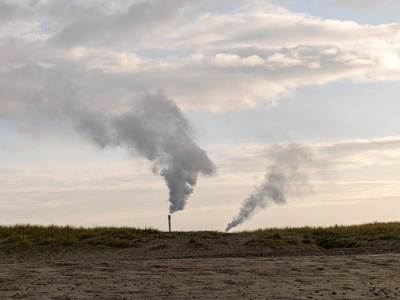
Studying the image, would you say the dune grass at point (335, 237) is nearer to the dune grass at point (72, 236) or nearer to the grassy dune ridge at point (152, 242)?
the grassy dune ridge at point (152, 242)

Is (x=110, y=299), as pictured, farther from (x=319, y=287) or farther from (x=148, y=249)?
(x=148, y=249)

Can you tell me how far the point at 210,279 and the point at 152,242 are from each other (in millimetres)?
11869

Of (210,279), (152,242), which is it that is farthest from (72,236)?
(210,279)

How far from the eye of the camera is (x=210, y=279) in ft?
40.0

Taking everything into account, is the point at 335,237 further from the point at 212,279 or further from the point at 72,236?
the point at 212,279

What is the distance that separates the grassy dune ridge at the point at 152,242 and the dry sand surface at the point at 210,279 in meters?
6.13

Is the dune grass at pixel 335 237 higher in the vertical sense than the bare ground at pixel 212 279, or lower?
higher

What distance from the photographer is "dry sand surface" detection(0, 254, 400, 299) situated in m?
10.6

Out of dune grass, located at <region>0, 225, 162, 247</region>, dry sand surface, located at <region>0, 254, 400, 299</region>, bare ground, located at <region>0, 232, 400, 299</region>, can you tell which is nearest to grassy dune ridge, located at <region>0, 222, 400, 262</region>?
dune grass, located at <region>0, 225, 162, 247</region>

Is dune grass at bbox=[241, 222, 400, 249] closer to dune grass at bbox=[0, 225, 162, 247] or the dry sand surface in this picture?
dune grass at bbox=[0, 225, 162, 247]

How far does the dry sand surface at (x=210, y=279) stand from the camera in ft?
34.6

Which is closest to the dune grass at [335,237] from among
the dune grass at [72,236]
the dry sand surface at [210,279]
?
the dune grass at [72,236]

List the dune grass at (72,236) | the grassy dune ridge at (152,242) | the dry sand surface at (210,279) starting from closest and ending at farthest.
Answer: the dry sand surface at (210,279) < the grassy dune ridge at (152,242) < the dune grass at (72,236)

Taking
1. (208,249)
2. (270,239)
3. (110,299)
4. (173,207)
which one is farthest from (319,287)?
(173,207)
